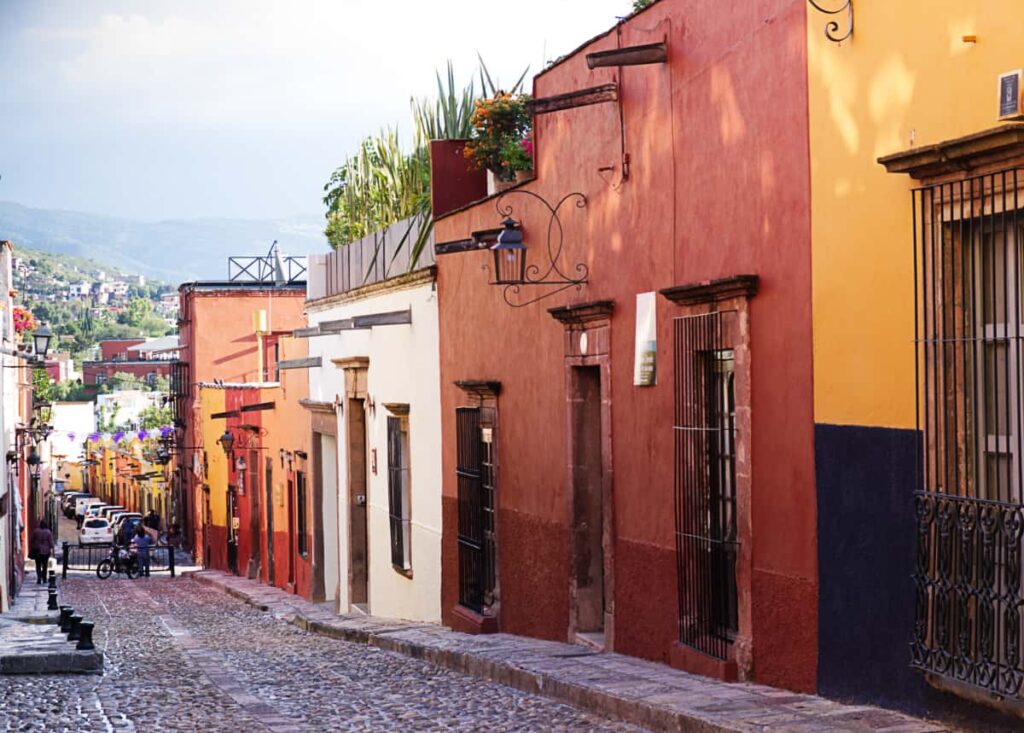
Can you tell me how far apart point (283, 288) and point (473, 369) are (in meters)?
32.6

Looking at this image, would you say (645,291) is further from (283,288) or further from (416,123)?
(283,288)

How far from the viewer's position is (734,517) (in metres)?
10.1

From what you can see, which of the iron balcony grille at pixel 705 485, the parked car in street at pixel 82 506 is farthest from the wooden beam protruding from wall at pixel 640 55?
the parked car in street at pixel 82 506

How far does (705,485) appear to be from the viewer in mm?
10398

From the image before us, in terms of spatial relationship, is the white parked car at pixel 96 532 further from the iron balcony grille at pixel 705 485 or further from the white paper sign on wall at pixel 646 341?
the iron balcony grille at pixel 705 485

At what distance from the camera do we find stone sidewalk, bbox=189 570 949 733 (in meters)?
7.91

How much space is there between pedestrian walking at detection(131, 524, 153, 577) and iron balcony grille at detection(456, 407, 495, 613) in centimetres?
2344

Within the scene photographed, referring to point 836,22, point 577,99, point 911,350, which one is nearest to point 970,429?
point 911,350

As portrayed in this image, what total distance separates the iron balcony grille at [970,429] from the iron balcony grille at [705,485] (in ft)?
8.58

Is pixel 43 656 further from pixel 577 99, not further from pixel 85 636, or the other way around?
pixel 577 99

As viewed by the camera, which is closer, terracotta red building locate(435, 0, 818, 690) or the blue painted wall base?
the blue painted wall base

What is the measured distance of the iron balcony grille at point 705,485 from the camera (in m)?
10.2

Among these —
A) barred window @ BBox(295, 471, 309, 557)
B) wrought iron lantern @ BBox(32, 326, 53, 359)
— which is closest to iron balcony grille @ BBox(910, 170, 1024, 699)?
barred window @ BBox(295, 471, 309, 557)

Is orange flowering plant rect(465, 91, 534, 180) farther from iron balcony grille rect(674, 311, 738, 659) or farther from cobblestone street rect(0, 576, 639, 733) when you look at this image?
iron balcony grille rect(674, 311, 738, 659)
